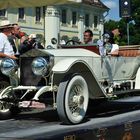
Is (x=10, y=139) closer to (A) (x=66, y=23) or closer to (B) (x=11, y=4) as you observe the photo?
(B) (x=11, y=4)

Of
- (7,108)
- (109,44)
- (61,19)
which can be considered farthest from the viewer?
(61,19)

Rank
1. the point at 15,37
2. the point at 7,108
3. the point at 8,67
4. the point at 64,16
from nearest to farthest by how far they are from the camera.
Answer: the point at 8,67 < the point at 7,108 < the point at 15,37 < the point at 64,16

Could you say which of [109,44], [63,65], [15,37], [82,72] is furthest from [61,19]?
[63,65]

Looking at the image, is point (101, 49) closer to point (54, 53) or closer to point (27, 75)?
point (54, 53)

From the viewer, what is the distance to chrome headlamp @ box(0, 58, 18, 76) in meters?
5.58

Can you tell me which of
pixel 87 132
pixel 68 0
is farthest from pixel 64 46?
pixel 87 132

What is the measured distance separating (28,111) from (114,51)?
1.58 metres

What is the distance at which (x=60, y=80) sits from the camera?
5445mm

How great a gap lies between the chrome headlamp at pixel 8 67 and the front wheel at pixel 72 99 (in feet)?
2.09

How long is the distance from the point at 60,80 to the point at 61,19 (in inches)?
2172

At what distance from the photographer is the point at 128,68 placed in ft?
23.4

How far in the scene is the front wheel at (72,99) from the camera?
519 cm

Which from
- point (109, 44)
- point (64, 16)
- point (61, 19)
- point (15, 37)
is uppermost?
point (64, 16)

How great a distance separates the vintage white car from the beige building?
137ft
